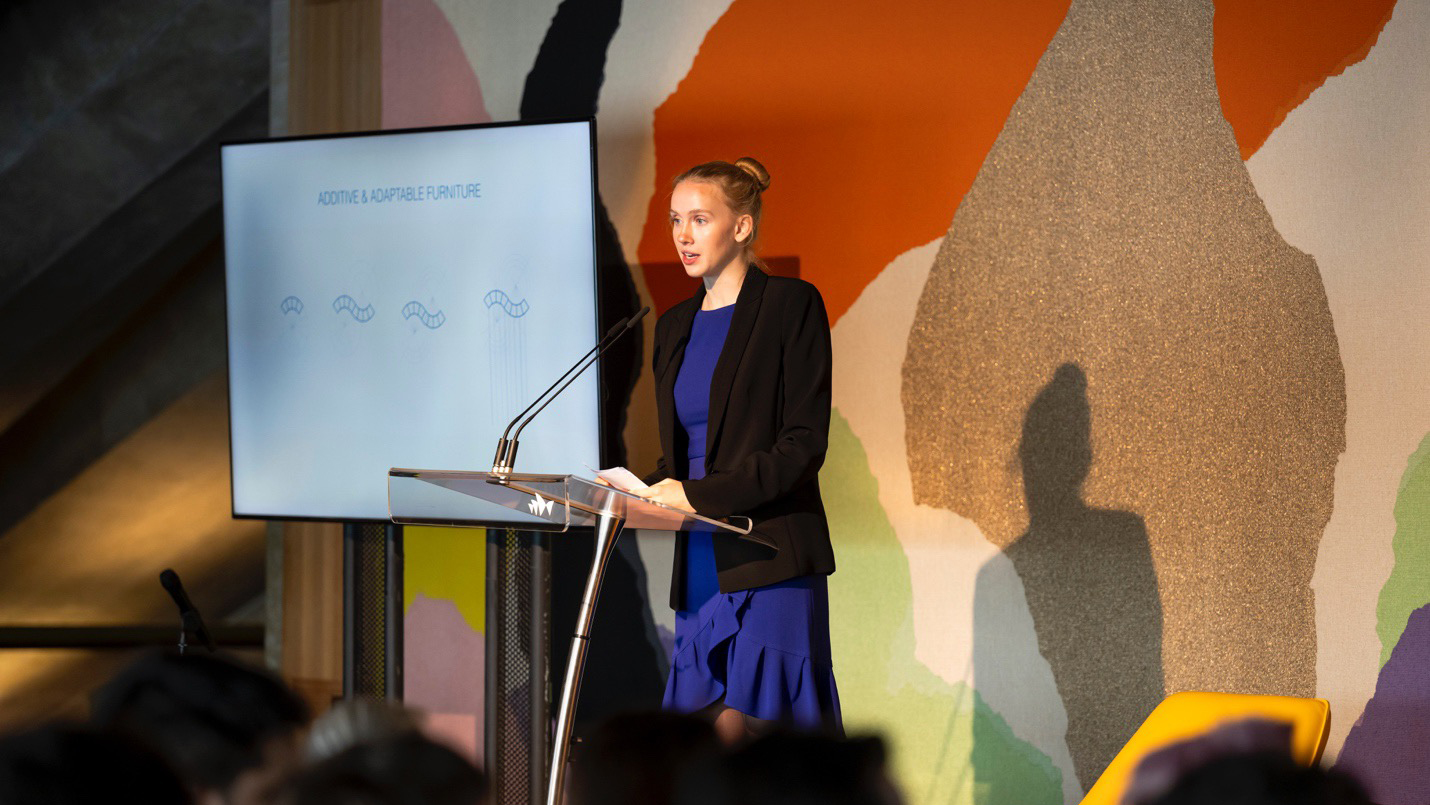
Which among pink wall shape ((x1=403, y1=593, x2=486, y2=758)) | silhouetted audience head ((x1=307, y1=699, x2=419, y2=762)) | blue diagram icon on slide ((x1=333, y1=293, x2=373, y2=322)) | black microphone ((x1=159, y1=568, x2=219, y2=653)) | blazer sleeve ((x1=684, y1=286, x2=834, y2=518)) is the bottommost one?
pink wall shape ((x1=403, y1=593, x2=486, y2=758))

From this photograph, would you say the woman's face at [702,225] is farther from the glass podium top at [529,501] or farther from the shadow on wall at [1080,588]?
the shadow on wall at [1080,588]

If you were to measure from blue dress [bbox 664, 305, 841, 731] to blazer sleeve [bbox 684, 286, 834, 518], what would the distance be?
0.16 m

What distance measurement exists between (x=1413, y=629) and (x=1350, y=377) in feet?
2.09

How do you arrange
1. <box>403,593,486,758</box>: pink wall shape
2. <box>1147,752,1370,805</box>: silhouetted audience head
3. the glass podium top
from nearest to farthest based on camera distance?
<box>1147,752,1370,805</box>: silhouetted audience head → the glass podium top → <box>403,593,486,758</box>: pink wall shape

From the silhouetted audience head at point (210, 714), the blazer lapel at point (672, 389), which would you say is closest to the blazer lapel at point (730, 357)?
the blazer lapel at point (672, 389)

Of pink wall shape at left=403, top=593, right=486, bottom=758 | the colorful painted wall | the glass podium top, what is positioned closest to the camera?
the glass podium top

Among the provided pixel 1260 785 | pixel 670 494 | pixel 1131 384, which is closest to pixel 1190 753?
pixel 1260 785

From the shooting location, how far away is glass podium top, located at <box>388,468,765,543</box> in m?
2.10

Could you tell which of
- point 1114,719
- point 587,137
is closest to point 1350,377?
point 1114,719

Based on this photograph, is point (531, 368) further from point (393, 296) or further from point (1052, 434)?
point (1052, 434)

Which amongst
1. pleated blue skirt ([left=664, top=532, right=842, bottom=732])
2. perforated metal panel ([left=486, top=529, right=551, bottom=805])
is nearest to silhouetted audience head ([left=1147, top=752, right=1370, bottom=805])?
pleated blue skirt ([left=664, top=532, right=842, bottom=732])

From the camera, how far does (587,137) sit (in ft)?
11.4

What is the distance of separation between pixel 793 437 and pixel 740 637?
39 cm

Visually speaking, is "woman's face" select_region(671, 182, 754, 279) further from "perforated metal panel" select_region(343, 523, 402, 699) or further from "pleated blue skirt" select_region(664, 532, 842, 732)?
"perforated metal panel" select_region(343, 523, 402, 699)
